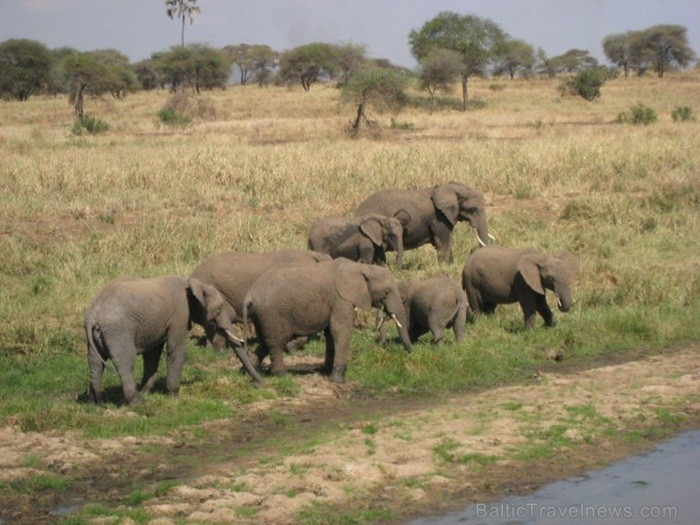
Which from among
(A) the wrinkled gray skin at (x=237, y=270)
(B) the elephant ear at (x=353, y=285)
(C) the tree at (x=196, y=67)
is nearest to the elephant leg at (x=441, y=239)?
(A) the wrinkled gray skin at (x=237, y=270)

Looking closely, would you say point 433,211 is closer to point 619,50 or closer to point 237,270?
point 237,270

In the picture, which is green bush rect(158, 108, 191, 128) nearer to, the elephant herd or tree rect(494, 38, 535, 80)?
the elephant herd

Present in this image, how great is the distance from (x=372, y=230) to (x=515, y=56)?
2889 inches

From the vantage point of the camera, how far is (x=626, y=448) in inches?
388

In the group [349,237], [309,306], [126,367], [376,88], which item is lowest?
[126,367]

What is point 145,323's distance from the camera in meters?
10.5

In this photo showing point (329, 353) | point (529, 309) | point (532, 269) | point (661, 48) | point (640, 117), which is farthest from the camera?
point (661, 48)

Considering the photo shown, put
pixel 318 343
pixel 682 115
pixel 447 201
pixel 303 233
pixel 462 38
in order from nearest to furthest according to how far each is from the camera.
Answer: pixel 318 343 < pixel 447 201 < pixel 303 233 < pixel 682 115 < pixel 462 38

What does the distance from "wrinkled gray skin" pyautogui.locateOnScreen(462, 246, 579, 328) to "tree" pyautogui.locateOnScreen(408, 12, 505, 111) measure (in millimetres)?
51572

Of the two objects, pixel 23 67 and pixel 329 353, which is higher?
pixel 23 67

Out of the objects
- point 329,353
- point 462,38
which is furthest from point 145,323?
point 462,38

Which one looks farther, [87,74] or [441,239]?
[87,74]

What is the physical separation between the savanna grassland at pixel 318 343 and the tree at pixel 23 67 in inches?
1833

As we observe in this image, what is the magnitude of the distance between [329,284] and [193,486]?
4229mm
